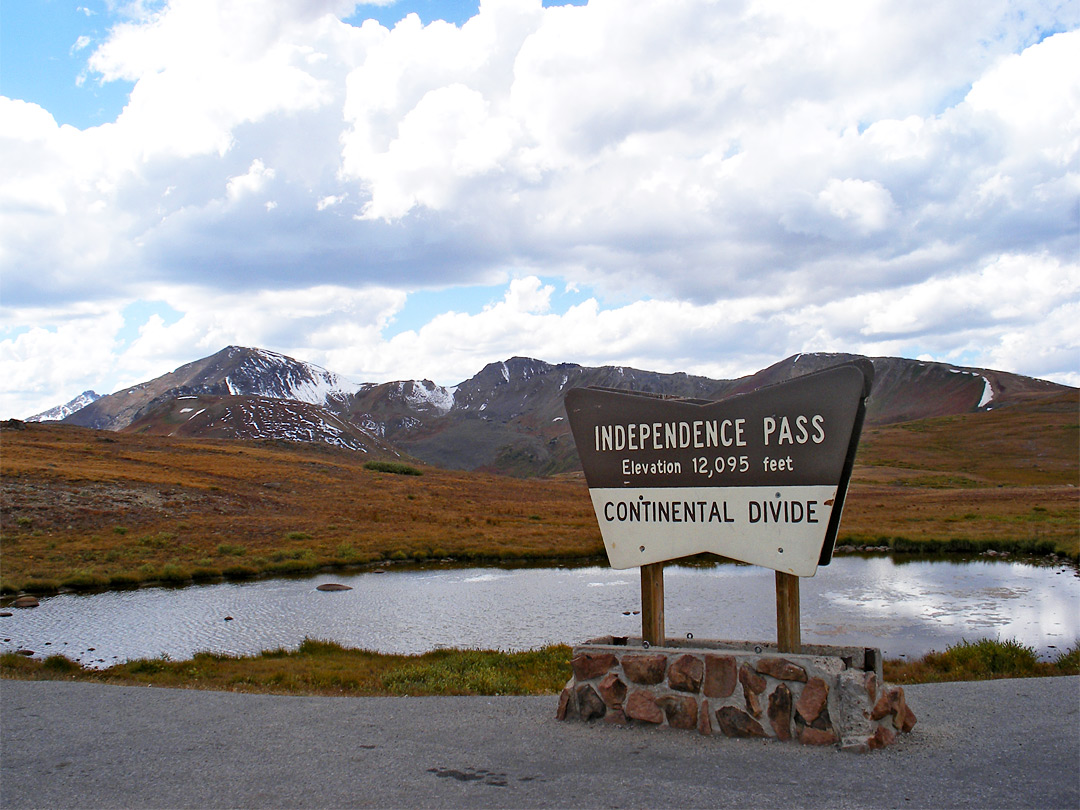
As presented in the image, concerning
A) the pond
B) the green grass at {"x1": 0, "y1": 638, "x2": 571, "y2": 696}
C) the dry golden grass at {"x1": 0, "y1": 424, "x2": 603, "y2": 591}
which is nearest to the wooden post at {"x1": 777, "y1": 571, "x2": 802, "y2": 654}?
the green grass at {"x1": 0, "y1": 638, "x2": 571, "y2": 696}

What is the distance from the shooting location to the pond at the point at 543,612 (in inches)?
837

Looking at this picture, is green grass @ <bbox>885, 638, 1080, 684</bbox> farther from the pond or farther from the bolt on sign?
the bolt on sign

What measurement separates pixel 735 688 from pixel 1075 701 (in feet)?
15.6

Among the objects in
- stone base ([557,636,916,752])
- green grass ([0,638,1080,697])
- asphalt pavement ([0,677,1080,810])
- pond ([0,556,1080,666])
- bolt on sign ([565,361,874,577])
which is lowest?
pond ([0,556,1080,666])

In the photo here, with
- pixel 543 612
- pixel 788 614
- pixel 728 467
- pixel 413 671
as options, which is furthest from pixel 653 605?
pixel 543 612

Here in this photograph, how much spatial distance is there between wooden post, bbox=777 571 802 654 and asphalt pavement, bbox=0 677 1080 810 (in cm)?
115

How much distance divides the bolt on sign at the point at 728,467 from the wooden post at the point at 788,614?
0.23 metres

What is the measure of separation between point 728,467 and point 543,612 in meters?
17.7

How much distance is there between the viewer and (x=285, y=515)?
56.7 metres

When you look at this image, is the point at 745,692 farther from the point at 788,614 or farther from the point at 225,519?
the point at 225,519

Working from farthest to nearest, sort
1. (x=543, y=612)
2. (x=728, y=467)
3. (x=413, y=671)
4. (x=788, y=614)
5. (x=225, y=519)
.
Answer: (x=225, y=519), (x=543, y=612), (x=413, y=671), (x=728, y=467), (x=788, y=614)

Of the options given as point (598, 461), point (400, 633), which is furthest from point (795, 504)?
point (400, 633)

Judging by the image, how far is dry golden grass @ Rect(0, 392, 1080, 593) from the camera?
129 ft

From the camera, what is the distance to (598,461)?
10.3 metres
